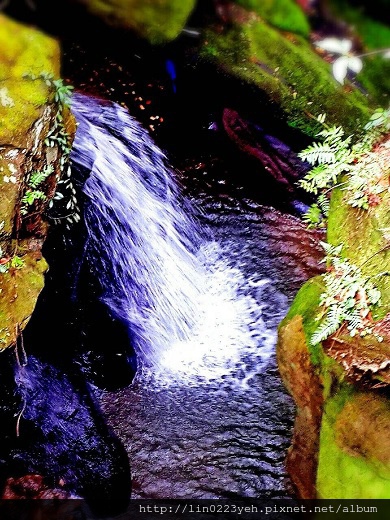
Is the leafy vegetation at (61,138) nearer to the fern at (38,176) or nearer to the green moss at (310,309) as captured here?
the fern at (38,176)

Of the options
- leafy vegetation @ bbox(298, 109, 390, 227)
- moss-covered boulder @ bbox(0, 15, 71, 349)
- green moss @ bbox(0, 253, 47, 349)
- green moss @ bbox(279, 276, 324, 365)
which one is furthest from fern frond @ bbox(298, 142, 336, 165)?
green moss @ bbox(0, 253, 47, 349)

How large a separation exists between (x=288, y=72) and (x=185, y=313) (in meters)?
3.62

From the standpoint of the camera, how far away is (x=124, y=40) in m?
4.42

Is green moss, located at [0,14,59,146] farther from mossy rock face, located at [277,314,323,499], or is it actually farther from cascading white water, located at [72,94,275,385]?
mossy rock face, located at [277,314,323,499]

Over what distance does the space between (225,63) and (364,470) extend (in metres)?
4.76

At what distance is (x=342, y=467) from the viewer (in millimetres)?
3396

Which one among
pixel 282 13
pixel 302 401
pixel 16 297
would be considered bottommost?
pixel 302 401

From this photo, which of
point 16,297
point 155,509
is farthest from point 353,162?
point 155,509

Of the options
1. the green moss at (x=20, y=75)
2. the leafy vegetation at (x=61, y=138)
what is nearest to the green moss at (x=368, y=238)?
the leafy vegetation at (x=61, y=138)

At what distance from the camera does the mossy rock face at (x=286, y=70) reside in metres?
4.15

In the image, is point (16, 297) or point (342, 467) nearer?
point (342, 467)

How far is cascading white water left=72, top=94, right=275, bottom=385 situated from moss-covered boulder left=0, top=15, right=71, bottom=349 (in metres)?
1.35

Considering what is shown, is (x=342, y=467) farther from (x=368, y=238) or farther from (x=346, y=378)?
(x=368, y=238)

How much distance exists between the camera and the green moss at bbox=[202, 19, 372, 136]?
4188 millimetres
